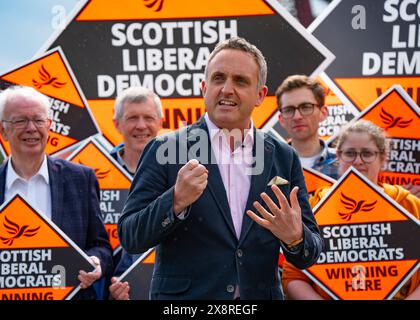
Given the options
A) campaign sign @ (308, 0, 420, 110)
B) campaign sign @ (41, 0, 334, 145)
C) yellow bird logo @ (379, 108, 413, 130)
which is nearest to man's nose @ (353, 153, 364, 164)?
yellow bird logo @ (379, 108, 413, 130)

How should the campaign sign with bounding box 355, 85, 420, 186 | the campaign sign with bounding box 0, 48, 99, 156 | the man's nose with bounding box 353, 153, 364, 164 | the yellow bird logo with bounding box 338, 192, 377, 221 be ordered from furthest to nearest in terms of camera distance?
the campaign sign with bounding box 0, 48, 99, 156 < the campaign sign with bounding box 355, 85, 420, 186 < the man's nose with bounding box 353, 153, 364, 164 < the yellow bird logo with bounding box 338, 192, 377, 221

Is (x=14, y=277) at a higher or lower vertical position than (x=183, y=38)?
lower

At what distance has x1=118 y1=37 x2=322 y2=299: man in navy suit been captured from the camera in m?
2.66

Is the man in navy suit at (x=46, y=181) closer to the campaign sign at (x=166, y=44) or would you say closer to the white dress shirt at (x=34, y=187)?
the white dress shirt at (x=34, y=187)

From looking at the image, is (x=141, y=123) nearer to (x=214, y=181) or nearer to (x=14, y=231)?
(x=14, y=231)

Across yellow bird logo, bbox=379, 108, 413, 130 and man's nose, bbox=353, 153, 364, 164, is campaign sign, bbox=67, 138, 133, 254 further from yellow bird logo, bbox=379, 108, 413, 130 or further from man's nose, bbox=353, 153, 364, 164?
yellow bird logo, bbox=379, 108, 413, 130

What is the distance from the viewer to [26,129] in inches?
167

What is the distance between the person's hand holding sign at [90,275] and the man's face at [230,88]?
1407 millimetres

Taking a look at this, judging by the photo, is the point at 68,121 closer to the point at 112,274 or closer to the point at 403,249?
the point at 112,274

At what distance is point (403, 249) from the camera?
14.1ft

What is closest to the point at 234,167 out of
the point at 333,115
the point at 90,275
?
the point at 90,275

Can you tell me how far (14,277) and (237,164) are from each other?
5.90ft

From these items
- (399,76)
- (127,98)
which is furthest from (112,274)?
(399,76)

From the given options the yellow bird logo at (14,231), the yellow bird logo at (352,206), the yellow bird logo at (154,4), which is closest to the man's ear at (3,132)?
the yellow bird logo at (14,231)
